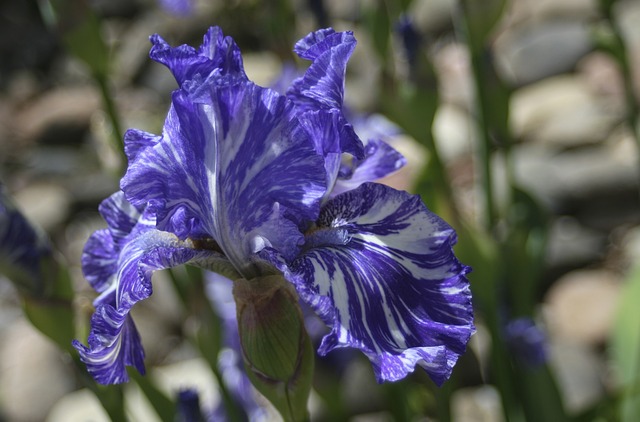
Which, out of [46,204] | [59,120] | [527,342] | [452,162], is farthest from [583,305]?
[59,120]

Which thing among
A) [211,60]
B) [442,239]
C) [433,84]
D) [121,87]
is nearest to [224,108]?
[211,60]

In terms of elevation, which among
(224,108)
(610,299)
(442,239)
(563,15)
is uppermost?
(224,108)

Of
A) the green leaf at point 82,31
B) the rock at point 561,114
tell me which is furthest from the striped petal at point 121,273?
the rock at point 561,114

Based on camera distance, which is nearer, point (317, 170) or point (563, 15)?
point (317, 170)

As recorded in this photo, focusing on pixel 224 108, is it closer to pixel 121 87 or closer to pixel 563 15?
pixel 563 15

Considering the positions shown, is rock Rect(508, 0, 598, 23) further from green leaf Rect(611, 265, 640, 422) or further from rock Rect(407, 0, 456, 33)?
Answer: green leaf Rect(611, 265, 640, 422)

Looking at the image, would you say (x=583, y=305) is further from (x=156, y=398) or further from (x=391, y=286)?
(x=391, y=286)

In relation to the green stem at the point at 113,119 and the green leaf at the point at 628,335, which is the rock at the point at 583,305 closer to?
the green leaf at the point at 628,335

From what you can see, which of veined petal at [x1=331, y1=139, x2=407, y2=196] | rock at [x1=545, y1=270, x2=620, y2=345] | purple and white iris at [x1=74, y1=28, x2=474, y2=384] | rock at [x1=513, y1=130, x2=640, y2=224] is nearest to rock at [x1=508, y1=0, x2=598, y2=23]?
rock at [x1=513, y1=130, x2=640, y2=224]
